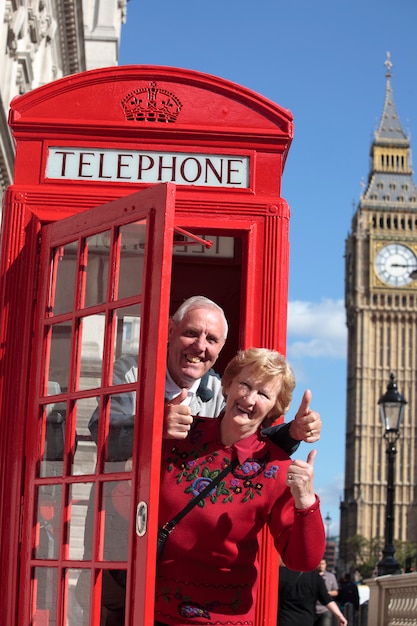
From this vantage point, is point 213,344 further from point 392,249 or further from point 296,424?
point 392,249

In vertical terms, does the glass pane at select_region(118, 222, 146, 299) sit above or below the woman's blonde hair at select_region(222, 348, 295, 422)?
above

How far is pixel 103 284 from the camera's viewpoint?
3.89 metres

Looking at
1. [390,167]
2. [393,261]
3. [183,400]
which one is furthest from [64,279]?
[390,167]

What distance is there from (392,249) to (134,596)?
265ft

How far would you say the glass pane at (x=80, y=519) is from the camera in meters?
3.68

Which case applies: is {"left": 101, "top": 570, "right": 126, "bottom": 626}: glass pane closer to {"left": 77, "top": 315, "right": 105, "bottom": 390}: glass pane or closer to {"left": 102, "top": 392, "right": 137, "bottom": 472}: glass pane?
{"left": 102, "top": 392, "right": 137, "bottom": 472}: glass pane

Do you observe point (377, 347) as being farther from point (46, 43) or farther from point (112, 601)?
point (112, 601)

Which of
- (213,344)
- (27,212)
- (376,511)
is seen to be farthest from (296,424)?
(376,511)

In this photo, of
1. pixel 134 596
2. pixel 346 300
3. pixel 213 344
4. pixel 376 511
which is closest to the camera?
pixel 134 596

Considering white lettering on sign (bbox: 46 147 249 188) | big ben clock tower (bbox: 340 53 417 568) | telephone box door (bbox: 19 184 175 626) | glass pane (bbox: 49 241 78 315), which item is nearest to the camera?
telephone box door (bbox: 19 184 175 626)

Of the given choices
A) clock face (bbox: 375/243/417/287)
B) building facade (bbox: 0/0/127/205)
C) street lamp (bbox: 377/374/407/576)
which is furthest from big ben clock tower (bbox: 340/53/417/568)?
street lamp (bbox: 377/374/407/576)

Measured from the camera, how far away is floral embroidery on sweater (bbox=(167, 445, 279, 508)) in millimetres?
3594

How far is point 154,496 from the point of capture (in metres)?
3.42

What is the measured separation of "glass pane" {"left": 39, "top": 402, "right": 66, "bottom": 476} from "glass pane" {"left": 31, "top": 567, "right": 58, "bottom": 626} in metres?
0.32
